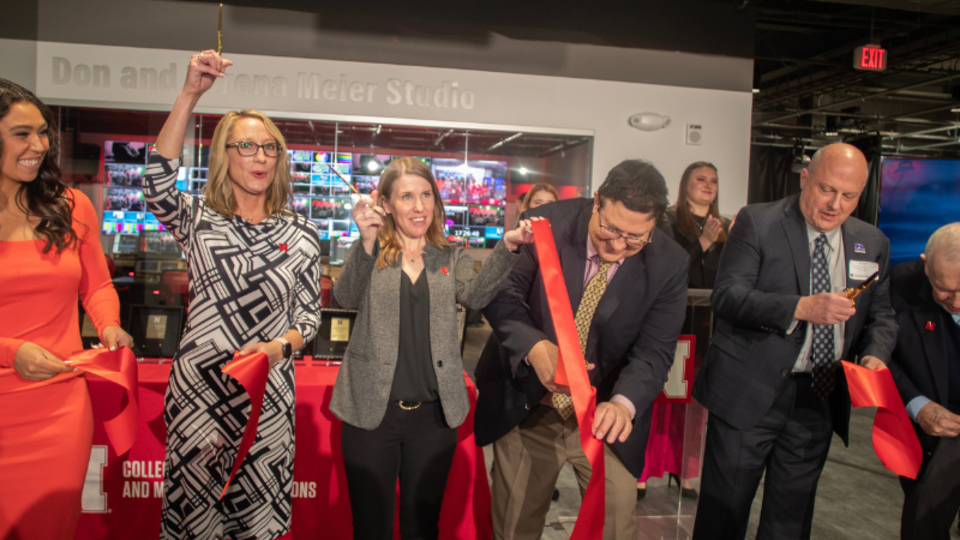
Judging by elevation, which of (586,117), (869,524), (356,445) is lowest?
(869,524)

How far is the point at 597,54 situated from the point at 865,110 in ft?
38.2

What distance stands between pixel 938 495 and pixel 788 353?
0.84m

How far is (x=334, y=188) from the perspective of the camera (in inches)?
229

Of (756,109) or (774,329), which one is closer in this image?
(774,329)

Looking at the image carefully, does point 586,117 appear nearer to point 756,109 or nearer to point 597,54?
point 597,54

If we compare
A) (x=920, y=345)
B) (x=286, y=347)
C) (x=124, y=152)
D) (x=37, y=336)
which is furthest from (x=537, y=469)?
(x=124, y=152)

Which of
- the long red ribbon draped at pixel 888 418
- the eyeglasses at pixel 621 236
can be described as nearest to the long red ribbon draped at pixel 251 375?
the eyeglasses at pixel 621 236

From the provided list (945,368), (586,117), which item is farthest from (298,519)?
(586,117)

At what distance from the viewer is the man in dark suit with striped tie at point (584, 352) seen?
1.96m

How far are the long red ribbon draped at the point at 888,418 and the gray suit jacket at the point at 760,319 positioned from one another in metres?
0.12

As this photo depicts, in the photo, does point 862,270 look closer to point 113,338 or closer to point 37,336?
point 113,338

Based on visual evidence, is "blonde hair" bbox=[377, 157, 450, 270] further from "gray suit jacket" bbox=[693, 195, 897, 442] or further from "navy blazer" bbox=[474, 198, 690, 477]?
"gray suit jacket" bbox=[693, 195, 897, 442]

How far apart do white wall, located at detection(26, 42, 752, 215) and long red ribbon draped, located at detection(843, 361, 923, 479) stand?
12.4 feet

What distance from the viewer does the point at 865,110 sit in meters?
13.8
